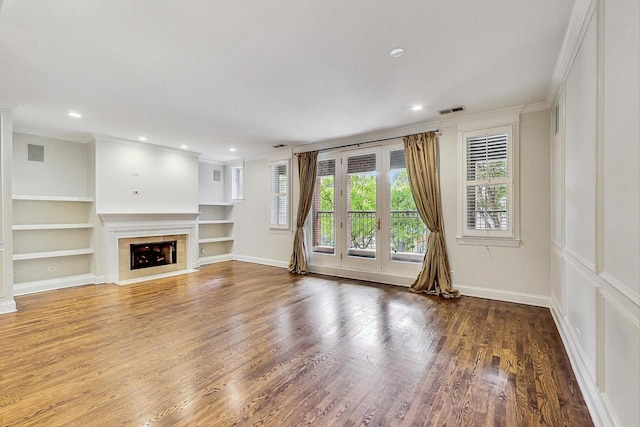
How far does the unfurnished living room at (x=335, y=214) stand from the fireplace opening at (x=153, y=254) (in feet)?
0.15

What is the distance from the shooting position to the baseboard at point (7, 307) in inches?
148

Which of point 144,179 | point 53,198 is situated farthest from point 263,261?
point 53,198

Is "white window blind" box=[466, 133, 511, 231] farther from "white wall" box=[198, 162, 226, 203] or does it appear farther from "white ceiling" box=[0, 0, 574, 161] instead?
"white wall" box=[198, 162, 226, 203]

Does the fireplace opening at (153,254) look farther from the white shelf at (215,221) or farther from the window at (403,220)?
the window at (403,220)

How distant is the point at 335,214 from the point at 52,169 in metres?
5.25

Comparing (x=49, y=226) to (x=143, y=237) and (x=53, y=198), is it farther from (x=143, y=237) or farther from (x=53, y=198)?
(x=143, y=237)

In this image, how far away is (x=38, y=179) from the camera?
507cm

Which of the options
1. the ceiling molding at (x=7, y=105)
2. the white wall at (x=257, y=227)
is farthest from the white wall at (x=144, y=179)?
the ceiling molding at (x=7, y=105)

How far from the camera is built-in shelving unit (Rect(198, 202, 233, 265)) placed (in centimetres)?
744

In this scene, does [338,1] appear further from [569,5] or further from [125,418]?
[125,418]

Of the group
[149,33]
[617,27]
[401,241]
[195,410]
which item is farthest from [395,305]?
[149,33]

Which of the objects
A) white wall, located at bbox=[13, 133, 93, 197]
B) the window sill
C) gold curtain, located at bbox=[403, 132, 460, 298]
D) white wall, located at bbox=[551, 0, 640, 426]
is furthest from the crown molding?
the window sill

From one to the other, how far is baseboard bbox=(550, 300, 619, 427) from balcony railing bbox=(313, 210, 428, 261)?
7.30ft

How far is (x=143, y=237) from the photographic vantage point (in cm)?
582
